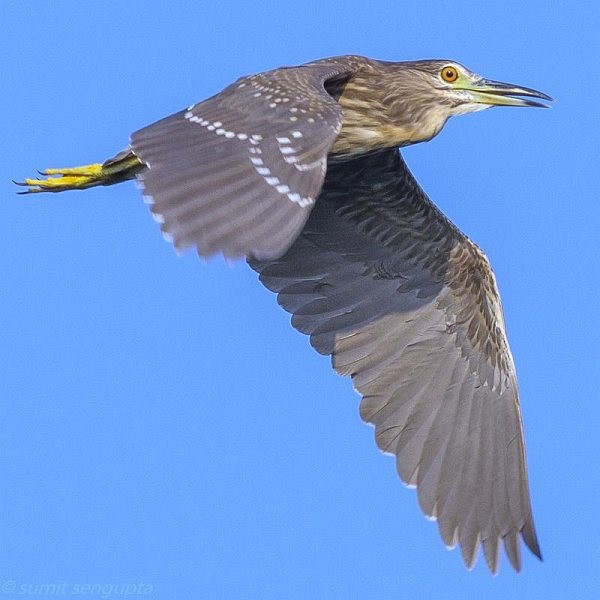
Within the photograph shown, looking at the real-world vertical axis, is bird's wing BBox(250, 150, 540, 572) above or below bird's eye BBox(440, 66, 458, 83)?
below

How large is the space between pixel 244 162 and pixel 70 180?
2.40 meters

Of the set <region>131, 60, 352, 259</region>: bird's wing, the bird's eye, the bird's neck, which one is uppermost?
the bird's eye

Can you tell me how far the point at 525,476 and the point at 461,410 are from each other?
0.63 m

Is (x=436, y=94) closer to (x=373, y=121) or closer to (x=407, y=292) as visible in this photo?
(x=373, y=121)

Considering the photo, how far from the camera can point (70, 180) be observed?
9.75 meters

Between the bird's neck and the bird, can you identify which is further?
the bird

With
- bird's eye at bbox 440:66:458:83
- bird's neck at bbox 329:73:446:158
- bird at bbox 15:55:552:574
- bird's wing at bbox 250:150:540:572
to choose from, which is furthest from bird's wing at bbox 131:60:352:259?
bird's wing at bbox 250:150:540:572

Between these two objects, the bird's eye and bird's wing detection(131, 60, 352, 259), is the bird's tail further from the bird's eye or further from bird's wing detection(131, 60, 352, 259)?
the bird's eye

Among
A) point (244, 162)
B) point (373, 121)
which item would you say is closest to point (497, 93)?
point (373, 121)

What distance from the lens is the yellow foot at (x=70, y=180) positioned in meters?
9.62

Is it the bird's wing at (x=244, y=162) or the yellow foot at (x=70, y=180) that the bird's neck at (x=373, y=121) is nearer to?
the bird's wing at (x=244, y=162)

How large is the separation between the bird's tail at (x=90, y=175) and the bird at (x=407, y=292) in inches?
0.4

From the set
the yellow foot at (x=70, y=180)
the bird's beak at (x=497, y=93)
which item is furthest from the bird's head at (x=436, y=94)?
the yellow foot at (x=70, y=180)

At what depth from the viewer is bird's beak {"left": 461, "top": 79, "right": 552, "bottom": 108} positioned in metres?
9.59
